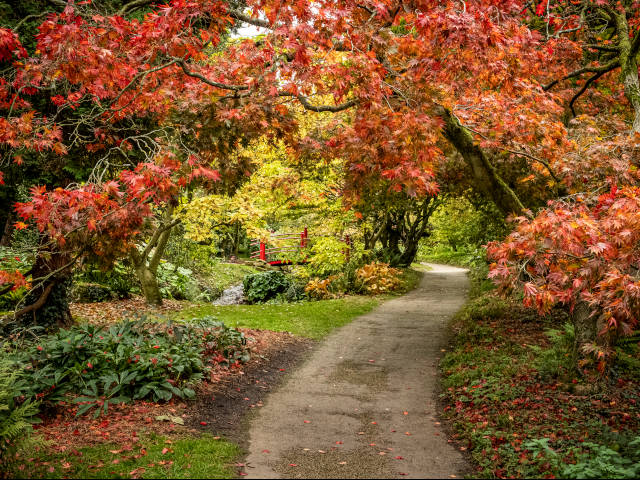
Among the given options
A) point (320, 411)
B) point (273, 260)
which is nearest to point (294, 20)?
point (320, 411)

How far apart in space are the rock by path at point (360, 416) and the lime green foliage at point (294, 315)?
30.0 inches

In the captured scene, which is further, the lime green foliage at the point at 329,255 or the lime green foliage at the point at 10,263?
the lime green foliage at the point at 329,255

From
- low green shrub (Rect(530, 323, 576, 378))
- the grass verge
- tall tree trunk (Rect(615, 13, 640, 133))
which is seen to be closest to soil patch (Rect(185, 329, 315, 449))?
the grass verge

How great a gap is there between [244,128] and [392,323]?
6.48 meters

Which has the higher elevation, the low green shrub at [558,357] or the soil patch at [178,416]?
the low green shrub at [558,357]

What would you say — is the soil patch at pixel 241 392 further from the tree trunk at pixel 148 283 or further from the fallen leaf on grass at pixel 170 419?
the tree trunk at pixel 148 283

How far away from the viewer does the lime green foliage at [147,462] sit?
3.83 meters

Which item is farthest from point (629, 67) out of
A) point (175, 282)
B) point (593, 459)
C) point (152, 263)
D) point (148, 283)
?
point (175, 282)

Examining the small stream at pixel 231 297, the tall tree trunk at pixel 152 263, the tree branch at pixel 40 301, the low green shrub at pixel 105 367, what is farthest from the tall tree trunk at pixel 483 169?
the small stream at pixel 231 297

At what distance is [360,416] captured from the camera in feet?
19.1

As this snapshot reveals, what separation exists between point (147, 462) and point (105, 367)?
6.33 ft

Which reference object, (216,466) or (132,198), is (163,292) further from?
(216,466)

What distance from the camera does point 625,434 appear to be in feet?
14.8

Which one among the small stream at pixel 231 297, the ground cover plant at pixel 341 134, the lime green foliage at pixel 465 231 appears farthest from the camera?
the small stream at pixel 231 297
